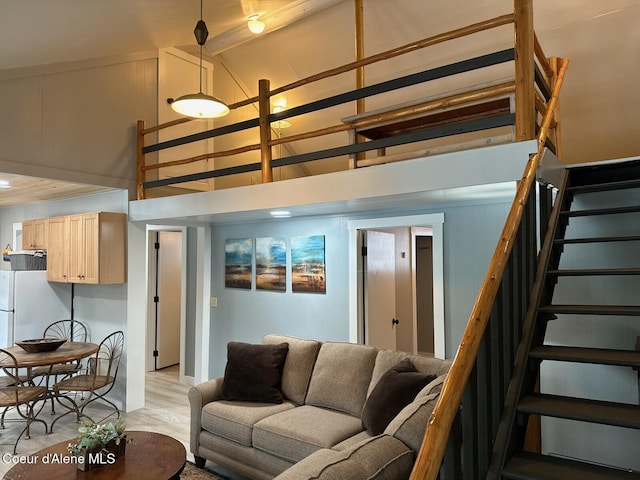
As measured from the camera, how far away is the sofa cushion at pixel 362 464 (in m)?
1.90

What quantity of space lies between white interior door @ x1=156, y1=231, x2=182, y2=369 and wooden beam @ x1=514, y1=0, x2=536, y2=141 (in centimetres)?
571

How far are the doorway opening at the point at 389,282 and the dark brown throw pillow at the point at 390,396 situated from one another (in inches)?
37.1

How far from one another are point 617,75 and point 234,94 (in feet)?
15.2

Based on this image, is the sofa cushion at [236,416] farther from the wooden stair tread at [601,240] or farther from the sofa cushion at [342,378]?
the wooden stair tread at [601,240]

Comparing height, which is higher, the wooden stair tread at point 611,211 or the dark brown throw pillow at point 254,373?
the wooden stair tread at point 611,211

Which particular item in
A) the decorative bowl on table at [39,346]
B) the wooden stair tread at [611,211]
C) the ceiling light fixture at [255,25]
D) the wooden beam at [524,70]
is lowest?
the decorative bowl on table at [39,346]

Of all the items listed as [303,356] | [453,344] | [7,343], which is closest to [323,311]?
[303,356]

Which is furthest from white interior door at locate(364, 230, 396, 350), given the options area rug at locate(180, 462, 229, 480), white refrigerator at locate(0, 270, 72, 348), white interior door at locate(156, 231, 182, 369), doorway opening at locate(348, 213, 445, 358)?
white refrigerator at locate(0, 270, 72, 348)

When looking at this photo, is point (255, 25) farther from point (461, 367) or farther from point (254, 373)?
point (461, 367)

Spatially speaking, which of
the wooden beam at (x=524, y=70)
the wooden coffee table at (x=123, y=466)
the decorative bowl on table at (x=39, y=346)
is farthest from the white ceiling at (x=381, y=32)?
the wooden coffee table at (x=123, y=466)

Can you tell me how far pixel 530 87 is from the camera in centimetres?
256

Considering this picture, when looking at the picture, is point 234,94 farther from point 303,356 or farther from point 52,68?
point 303,356

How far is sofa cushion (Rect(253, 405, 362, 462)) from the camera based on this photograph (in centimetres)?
297

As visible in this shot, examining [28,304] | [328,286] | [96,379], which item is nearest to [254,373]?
[328,286]
